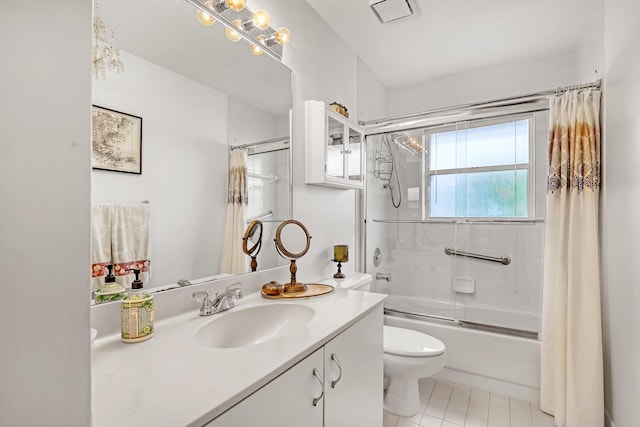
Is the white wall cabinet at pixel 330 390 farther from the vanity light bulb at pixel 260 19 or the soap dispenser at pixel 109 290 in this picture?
the vanity light bulb at pixel 260 19

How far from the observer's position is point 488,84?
290cm

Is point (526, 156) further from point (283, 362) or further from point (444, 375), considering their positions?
point (283, 362)

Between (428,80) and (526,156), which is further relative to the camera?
(428,80)

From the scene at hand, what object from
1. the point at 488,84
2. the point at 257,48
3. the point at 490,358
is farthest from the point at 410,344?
the point at 488,84

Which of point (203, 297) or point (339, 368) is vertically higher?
point (203, 297)

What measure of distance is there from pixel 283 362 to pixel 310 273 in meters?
1.14

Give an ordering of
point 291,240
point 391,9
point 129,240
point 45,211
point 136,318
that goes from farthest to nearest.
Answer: point 391,9 → point 291,240 → point 129,240 → point 136,318 → point 45,211

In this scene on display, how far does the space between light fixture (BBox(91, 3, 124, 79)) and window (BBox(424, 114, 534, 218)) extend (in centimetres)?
231

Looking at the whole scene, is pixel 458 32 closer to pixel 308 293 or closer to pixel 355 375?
pixel 308 293

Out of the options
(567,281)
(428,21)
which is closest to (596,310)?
(567,281)

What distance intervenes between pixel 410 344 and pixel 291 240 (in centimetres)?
97

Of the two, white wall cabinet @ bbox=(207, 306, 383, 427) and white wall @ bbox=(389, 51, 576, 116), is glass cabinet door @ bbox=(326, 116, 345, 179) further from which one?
white wall @ bbox=(389, 51, 576, 116)

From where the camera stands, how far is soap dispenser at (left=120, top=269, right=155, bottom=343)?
0.92 meters

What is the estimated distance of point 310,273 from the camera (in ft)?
6.42
